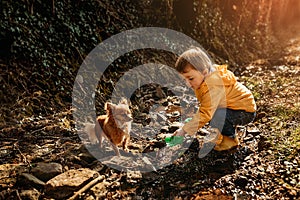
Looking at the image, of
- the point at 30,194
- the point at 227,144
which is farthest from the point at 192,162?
the point at 30,194

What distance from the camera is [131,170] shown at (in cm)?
344

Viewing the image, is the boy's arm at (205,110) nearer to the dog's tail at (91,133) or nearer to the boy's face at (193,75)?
the boy's face at (193,75)

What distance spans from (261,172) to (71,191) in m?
2.06

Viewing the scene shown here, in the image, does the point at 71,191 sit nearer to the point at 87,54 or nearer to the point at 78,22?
the point at 87,54

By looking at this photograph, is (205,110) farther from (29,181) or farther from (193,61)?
(29,181)

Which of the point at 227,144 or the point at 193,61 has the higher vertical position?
the point at 193,61

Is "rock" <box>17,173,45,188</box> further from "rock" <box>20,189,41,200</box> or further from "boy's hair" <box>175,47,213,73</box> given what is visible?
"boy's hair" <box>175,47,213,73</box>

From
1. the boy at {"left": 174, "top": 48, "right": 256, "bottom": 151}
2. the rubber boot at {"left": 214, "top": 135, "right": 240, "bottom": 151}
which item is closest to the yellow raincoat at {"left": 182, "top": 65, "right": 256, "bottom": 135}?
the boy at {"left": 174, "top": 48, "right": 256, "bottom": 151}

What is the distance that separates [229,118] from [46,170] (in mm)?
2279

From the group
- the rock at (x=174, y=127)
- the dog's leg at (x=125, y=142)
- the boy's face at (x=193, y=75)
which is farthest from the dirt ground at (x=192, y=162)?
the boy's face at (x=193, y=75)

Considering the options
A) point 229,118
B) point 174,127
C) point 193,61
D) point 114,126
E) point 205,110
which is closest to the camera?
point 193,61

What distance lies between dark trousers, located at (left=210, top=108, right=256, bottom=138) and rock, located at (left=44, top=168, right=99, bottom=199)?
1725mm

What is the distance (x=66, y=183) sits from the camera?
2877 millimetres

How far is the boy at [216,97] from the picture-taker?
328cm
